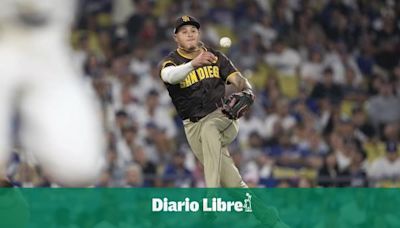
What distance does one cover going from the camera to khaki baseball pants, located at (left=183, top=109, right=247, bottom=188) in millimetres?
8555

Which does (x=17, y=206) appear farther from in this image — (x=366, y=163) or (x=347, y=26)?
(x=347, y=26)

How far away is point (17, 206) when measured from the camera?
833 cm

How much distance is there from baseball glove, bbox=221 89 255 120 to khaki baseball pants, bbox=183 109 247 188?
0.31 ft

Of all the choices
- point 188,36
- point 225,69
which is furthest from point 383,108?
point 188,36

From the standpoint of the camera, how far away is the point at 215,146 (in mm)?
8633

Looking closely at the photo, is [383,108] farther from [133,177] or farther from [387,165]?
[133,177]

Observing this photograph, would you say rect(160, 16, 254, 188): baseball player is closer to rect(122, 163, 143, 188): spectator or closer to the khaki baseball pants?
the khaki baseball pants

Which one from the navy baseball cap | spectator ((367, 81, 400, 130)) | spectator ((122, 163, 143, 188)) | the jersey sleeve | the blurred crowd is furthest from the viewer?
spectator ((367, 81, 400, 130))

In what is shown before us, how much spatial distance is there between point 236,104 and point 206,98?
280 millimetres

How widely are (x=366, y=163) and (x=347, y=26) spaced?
405 centimetres

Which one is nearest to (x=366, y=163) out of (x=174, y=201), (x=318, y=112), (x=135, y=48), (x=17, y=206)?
(x=318, y=112)

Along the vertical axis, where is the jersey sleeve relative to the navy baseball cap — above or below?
below

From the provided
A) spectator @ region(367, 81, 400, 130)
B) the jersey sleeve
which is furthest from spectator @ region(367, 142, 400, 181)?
the jersey sleeve

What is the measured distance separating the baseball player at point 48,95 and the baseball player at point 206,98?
4.69 metres
